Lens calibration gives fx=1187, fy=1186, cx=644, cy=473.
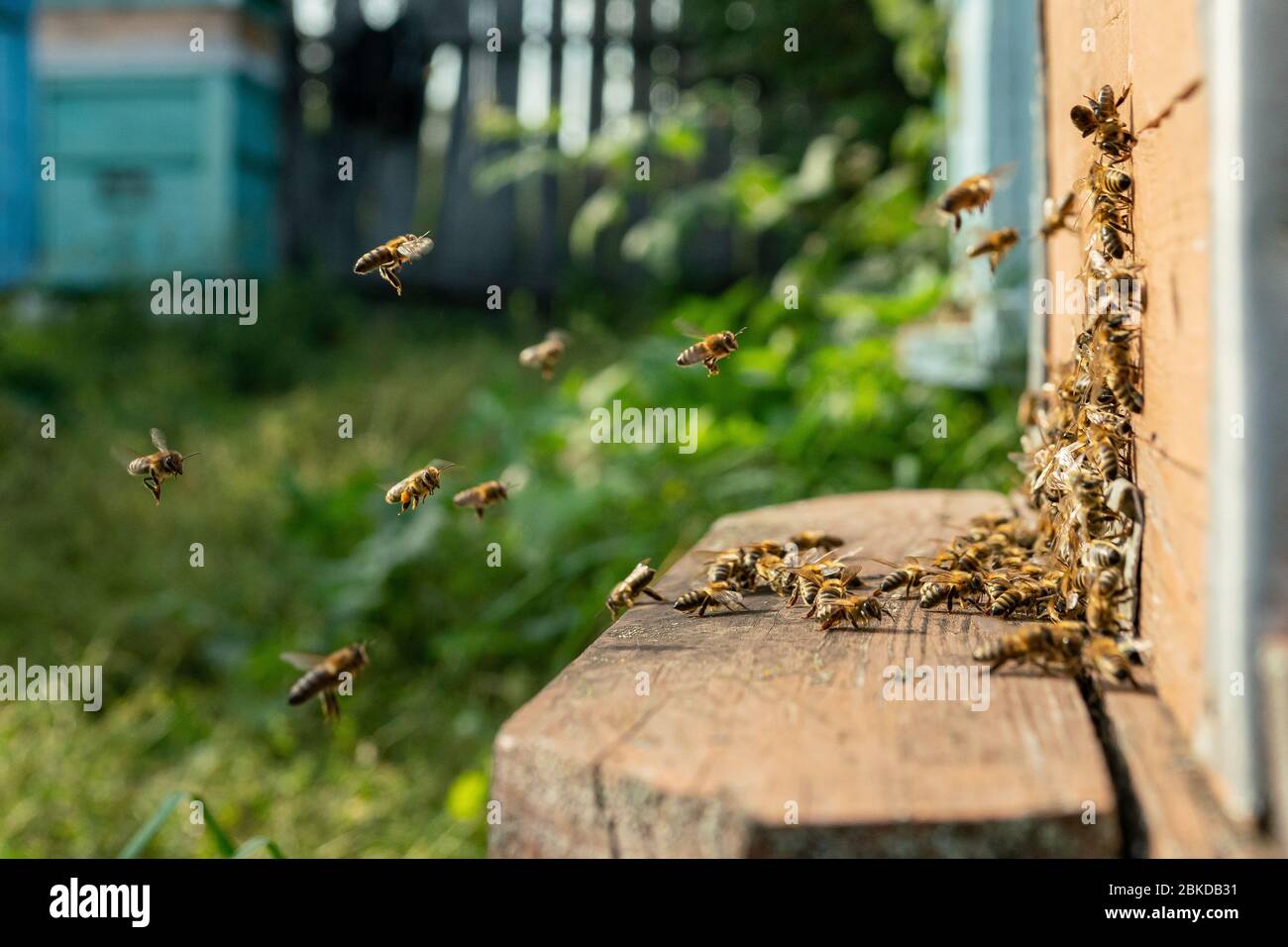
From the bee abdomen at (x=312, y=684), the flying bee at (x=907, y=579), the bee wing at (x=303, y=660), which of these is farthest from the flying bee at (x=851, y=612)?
the bee abdomen at (x=312, y=684)

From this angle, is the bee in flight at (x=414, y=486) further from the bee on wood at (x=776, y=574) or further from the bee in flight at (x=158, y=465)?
the bee on wood at (x=776, y=574)

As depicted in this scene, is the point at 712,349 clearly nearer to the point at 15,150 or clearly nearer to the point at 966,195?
the point at 966,195

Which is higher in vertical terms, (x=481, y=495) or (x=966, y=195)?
(x=966, y=195)

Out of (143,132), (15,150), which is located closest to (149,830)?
(15,150)

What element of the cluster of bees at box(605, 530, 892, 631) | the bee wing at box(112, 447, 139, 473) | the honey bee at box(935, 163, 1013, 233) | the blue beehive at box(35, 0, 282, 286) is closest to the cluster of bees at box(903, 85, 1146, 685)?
the cluster of bees at box(605, 530, 892, 631)

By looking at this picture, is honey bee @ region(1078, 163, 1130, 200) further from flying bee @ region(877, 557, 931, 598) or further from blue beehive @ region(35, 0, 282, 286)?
blue beehive @ region(35, 0, 282, 286)

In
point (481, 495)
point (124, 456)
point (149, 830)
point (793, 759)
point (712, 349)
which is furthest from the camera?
point (481, 495)
